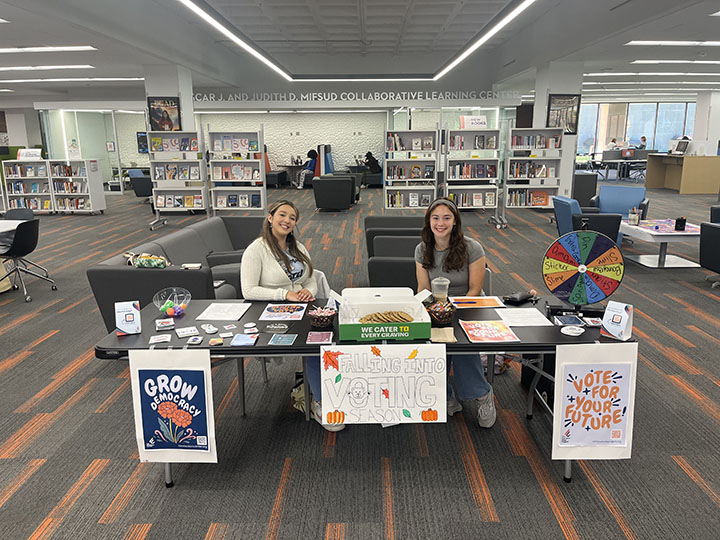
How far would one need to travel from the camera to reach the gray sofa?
4062mm

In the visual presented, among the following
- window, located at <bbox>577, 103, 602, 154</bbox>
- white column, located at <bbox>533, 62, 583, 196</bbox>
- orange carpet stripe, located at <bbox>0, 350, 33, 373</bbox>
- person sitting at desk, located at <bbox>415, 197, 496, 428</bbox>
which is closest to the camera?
person sitting at desk, located at <bbox>415, 197, 496, 428</bbox>

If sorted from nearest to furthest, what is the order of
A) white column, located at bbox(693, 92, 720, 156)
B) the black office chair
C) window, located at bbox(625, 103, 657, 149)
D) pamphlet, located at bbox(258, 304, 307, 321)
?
pamphlet, located at bbox(258, 304, 307, 321), the black office chair, white column, located at bbox(693, 92, 720, 156), window, located at bbox(625, 103, 657, 149)

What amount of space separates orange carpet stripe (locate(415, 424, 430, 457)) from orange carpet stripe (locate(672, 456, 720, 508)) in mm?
1370

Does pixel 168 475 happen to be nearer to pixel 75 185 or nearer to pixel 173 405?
pixel 173 405

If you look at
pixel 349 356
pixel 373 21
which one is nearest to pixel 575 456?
pixel 349 356

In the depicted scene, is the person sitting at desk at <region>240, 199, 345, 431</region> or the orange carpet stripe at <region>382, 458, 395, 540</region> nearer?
the orange carpet stripe at <region>382, 458, 395, 540</region>

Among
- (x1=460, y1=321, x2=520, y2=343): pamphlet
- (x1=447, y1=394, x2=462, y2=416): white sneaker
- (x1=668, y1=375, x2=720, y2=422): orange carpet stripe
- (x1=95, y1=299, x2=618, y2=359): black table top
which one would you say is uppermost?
(x1=460, y1=321, x2=520, y2=343): pamphlet

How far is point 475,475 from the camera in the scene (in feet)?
9.11

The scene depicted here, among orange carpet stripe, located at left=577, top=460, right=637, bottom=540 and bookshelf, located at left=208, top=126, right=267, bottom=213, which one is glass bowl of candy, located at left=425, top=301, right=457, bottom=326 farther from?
bookshelf, located at left=208, top=126, right=267, bottom=213

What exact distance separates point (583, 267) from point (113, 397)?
319 centimetres

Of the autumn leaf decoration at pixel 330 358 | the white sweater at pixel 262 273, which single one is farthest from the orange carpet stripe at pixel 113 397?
the autumn leaf decoration at pixel 330 358

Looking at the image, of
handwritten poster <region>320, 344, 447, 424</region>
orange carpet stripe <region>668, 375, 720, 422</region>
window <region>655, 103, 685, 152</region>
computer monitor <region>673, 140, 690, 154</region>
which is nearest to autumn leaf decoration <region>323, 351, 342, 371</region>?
handwritten poster <region>320, 344, 447, 424</region>

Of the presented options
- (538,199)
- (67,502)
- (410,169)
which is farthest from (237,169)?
(67,502)

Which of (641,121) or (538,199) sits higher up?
(641,121)
